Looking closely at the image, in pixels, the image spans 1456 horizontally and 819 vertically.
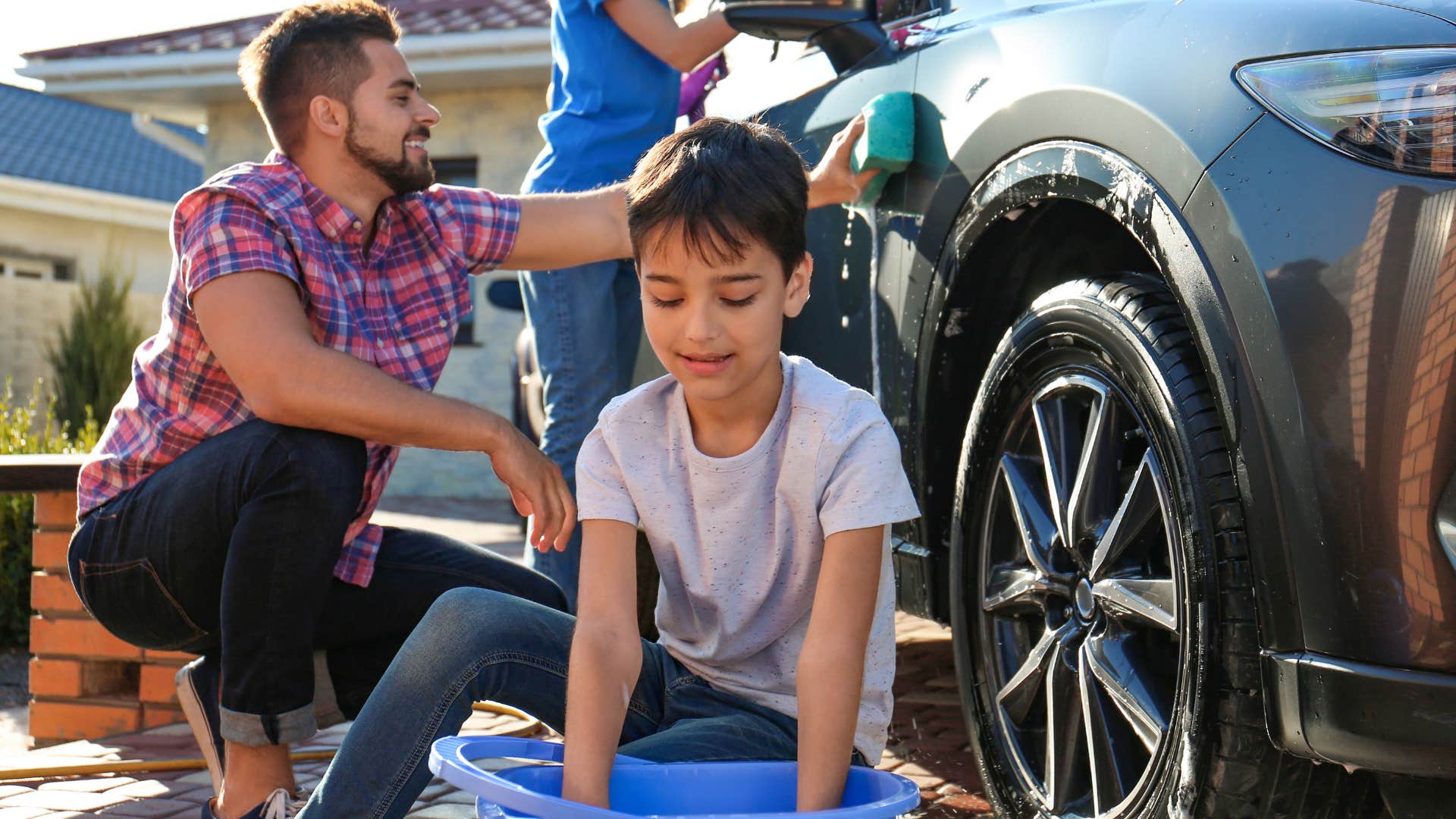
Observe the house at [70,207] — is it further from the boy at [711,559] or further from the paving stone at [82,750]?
the boy at [711,559]

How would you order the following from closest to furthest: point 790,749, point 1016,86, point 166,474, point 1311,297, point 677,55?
point 1311,297, point 790,749, point 1016,86, point 166,474, point 677,55

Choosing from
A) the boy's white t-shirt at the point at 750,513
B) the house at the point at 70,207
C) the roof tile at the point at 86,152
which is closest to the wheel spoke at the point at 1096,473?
the boy's white t-shirt at the point at 750,513

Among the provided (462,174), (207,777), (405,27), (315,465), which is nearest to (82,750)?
(207,777)

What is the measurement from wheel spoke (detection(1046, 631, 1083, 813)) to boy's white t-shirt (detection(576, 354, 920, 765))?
10.9 inches

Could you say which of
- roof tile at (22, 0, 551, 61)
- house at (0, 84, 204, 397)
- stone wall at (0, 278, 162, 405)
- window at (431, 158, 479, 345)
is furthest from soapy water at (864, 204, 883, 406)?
stone wall at (0, 278, 162, 405)

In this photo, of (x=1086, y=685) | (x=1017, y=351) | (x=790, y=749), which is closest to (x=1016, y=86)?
(x=1017, y=351)

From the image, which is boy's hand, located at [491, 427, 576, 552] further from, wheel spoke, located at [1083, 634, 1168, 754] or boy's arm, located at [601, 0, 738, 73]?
boy's arm, located at [601, 0, 738, 73]

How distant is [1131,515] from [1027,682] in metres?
0.40

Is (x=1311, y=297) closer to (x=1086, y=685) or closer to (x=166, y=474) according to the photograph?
(x=1086, y=685)

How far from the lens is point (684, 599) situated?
2049mm

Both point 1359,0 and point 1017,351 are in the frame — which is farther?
point 1017,351

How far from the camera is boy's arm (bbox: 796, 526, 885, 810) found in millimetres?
1730

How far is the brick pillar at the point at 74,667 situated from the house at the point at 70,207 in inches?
318

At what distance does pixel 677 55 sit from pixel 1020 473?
152 cm
